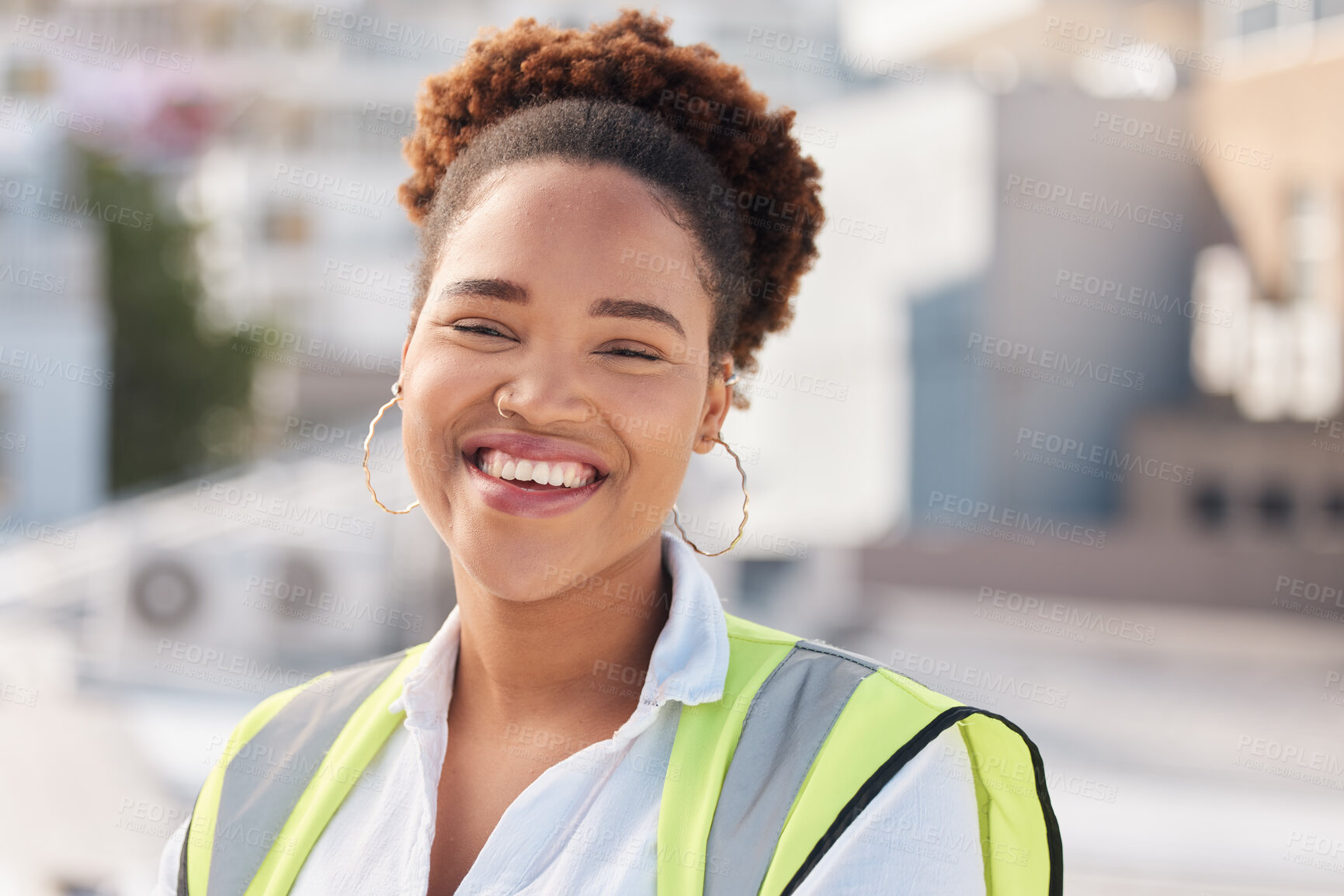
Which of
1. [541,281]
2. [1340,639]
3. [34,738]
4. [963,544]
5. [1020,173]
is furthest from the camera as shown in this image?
[1020,173]

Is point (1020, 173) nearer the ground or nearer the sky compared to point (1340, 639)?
nearer the sky

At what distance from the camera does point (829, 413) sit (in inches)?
698

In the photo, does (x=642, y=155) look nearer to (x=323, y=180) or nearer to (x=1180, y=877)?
(x=1180, y=877)

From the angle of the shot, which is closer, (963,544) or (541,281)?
(541,281)

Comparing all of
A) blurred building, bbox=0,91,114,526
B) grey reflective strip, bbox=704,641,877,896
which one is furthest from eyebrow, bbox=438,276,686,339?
blurred building, bbox=0,91,114,526

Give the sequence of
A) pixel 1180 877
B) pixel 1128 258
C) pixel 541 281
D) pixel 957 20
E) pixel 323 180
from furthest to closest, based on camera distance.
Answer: pixel 323 180 → pixel 957 20 → pixel 1128 258 → pixel 1180 877 → pixel 541 281

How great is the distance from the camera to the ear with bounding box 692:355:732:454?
5.57 feet

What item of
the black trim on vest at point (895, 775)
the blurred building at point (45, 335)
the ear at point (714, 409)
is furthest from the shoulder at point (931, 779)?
the blurred building at point (45, 335)

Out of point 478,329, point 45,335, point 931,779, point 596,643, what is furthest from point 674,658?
point 45,335

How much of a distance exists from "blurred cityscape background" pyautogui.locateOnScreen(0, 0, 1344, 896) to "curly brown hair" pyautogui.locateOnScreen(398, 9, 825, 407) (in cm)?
385

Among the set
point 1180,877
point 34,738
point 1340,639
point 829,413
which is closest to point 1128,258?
point 829,413

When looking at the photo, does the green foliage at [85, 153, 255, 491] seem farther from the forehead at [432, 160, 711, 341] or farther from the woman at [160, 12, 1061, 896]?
the forehead at [432, 160, 711, 341]

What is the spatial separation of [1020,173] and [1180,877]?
1314 cm

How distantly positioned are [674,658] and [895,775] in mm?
331
